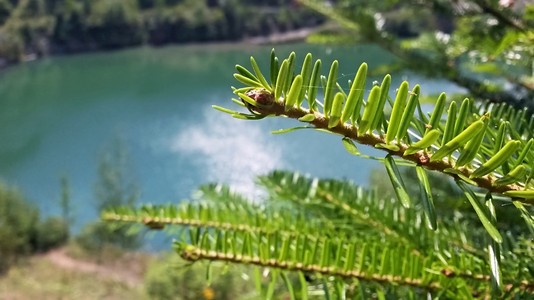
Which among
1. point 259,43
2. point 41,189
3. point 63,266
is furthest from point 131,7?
point 63,266

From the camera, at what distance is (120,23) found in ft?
55.8

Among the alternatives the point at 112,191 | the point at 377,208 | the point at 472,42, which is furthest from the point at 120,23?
the point at 377,208

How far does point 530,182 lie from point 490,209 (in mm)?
13

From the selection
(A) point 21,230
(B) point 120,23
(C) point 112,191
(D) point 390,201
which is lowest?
(A) point 21,230

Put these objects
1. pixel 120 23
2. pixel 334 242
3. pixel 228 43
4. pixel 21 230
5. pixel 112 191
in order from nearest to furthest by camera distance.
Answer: pixel 334 242 → pixel 21 230 → pixel 112 191 → pixel 228 43 → pixel 120 23

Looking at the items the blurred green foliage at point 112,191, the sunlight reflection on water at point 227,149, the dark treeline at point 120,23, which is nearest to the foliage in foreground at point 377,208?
the sunlight reflection on water at point 227,149

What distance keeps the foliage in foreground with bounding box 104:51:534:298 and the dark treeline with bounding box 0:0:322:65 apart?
50.0 feet

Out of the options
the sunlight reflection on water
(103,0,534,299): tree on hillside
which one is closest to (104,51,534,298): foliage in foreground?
(103,0,534,299): tree on hillside

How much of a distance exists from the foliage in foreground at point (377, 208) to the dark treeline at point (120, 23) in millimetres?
15236

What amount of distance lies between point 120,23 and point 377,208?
17727 millimetres

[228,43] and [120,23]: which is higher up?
[120,23]

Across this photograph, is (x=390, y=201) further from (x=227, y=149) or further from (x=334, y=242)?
(x=227, y=149)

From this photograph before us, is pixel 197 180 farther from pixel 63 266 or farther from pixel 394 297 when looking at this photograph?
pixel 394 297

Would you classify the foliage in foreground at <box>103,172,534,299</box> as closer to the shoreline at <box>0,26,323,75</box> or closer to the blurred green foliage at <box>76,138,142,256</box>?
the blurred green foliage at <box>76,138,142,256</box>
